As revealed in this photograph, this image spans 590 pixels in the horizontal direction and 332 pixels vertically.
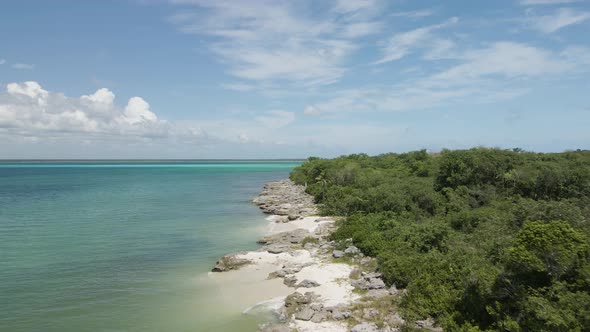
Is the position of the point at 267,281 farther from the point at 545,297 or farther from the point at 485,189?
the point at 485,189

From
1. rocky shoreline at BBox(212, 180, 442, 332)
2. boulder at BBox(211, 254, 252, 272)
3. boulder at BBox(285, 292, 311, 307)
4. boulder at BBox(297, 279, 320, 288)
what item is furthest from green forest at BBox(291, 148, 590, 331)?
boulder at BBox(211, 254, 252, 272)

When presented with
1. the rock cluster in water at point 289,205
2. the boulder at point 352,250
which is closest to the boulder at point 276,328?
the boulder at point 352,250

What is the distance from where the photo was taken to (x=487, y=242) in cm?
2083

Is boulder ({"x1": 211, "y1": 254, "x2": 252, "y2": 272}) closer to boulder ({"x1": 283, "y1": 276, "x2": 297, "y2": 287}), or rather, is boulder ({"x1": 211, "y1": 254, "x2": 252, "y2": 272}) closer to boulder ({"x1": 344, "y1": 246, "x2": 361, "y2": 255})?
boulder ({"x1": 283, "y1": 276, "x2": 297, "y2": 287})

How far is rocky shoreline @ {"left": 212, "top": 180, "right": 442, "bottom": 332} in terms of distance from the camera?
18.4m

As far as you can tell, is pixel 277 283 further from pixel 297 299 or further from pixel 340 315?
pixel 340 315

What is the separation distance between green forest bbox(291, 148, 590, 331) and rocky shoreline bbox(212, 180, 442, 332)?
114 cm

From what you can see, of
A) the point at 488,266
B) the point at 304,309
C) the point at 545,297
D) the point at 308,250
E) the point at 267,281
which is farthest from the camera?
the point at 308,250

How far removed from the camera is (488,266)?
17.9 meters

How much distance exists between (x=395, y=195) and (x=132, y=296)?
2654cm

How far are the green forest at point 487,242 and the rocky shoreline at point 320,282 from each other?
1144 millimetres

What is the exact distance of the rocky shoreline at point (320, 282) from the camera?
18438mm

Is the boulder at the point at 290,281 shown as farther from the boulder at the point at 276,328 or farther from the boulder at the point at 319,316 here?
the boulder at the point at 276,328

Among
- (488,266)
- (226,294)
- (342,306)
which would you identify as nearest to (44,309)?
(226,294)
